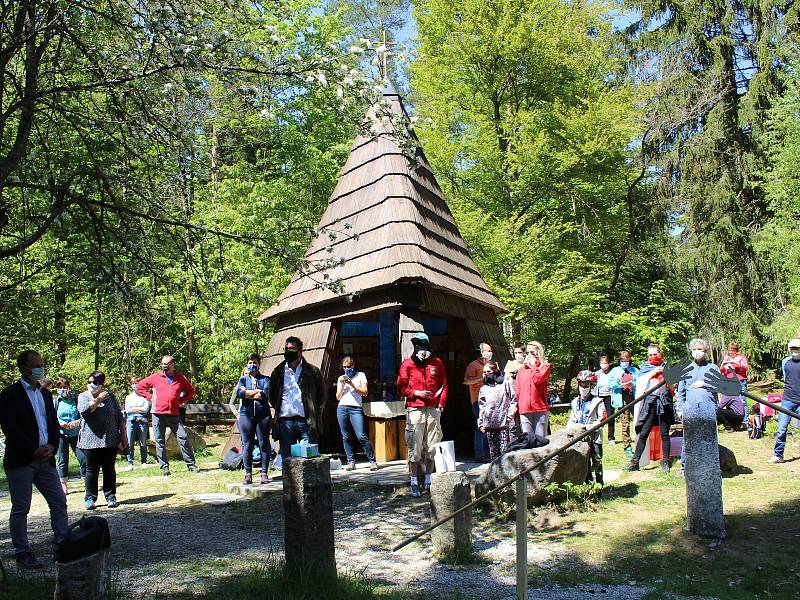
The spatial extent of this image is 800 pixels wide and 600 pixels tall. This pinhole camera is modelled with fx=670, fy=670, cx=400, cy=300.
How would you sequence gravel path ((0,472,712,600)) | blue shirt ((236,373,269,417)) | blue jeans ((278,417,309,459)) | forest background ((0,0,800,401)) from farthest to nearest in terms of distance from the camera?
forest background ((0,0,800,401)) → blue shirt ((236,373,269,417)) → blue jeans ((278,417,309,459)) → gravel path ((0,472,712,600))

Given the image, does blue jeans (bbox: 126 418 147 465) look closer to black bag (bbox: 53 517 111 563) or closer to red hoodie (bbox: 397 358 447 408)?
red hoodie (bbox: 397 358 447 408)

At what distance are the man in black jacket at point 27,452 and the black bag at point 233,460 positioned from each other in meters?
5.17

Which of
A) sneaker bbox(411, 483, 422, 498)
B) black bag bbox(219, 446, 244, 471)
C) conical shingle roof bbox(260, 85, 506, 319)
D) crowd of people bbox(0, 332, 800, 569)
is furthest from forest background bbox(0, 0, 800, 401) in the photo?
sneaker bbox(411, 483, 422, 498)

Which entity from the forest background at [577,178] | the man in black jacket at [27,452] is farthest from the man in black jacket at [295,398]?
the forest background at [577,178]

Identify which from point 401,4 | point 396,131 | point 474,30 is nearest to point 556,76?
point 474,30

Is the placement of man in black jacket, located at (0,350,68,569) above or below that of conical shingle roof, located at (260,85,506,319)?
below

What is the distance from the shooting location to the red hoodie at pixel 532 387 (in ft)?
29.6

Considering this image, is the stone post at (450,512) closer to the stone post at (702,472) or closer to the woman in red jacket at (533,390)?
the stone post at (702,472)

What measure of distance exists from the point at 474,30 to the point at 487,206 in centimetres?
567

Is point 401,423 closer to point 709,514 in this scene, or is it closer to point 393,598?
point 709,514

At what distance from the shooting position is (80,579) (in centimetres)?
420

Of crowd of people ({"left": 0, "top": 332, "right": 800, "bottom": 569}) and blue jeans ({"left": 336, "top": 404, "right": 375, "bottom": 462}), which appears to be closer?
crowd of people ({"left": 0, "top": 332, "right": 800, "bottom": 569})

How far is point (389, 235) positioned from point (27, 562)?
6.64m

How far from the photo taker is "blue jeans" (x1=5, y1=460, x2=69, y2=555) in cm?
577
